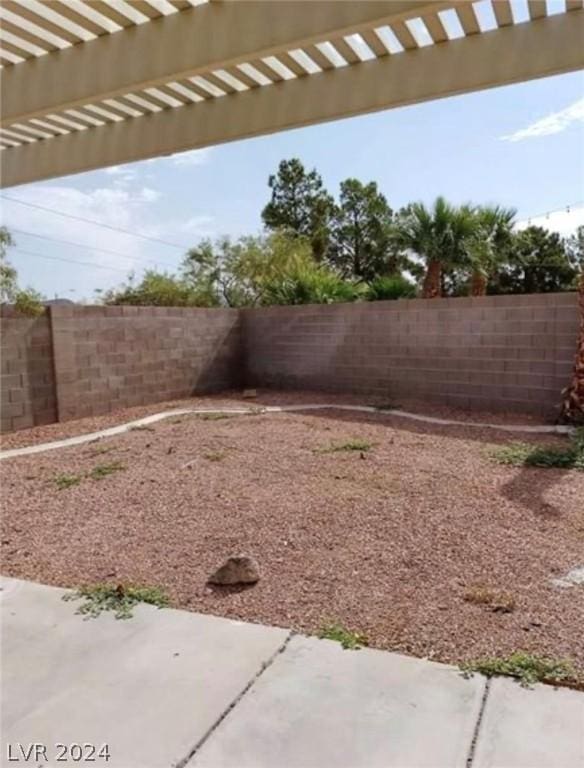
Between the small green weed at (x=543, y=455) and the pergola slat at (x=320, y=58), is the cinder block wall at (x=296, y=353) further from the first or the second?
the pergola slat at (x=320, y=58)

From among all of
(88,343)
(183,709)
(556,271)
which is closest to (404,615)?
(183,709)

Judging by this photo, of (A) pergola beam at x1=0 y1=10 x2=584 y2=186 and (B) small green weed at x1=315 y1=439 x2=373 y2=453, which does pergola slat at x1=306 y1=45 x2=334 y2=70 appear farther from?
(B) small green weed at x1=315 y1=439 x2=373 y2=453

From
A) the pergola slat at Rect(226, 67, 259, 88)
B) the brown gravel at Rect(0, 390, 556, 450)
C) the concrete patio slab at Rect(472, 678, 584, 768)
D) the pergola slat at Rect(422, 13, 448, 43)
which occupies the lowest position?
the concrete patio slab at Rect(472, 678, 584, 768)

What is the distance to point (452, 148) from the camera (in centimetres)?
670

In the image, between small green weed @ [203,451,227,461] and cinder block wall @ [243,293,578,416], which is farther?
cinder block wall @ [243,293,578,416]

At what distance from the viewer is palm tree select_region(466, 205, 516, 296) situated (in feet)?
34.5

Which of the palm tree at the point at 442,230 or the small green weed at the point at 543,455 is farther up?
the palm tree at the point at 442,230

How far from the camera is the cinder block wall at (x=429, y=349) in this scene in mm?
7262

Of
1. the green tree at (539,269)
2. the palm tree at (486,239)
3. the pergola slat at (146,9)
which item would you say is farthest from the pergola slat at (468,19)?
the green tree at (539,269)

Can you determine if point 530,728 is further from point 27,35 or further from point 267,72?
point 27,35

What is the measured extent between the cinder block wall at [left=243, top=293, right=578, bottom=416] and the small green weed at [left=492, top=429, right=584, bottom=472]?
195cm

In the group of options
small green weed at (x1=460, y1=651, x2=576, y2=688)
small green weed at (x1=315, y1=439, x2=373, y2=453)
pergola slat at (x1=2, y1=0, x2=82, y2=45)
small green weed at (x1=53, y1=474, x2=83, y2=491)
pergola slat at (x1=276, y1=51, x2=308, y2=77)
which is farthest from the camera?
small green weed at (x1=315, y1=439, x2=373, y2=453)

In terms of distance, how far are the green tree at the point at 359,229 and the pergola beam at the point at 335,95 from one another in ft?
61.7

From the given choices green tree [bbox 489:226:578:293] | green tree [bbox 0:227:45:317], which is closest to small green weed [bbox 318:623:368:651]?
green tree [bbox 0:227:45:317]
